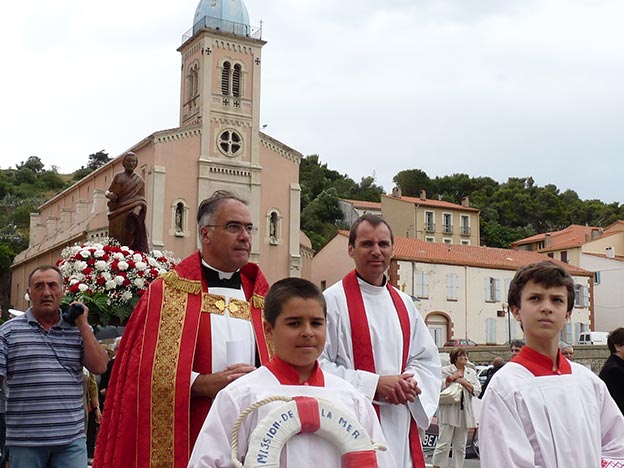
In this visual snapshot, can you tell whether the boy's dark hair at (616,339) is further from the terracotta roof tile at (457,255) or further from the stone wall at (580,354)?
the terracotta roof tile at (457,255)

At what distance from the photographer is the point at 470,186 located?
89750 mm

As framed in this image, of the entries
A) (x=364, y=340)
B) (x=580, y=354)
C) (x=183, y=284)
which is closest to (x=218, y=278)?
(x=183, y=284)

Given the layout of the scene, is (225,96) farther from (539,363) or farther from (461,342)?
(539,363)

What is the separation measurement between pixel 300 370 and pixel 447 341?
40.7 meters

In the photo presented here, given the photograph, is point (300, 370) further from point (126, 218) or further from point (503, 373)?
point (126, 218)

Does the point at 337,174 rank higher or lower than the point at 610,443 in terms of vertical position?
higher

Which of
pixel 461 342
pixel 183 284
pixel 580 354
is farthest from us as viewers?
pixel 461 342

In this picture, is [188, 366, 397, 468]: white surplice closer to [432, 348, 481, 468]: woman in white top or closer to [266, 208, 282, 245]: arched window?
[432, 348, 481, 468]: woman in white top

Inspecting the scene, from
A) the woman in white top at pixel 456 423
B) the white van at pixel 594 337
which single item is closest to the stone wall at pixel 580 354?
the white van at pixel 594 337

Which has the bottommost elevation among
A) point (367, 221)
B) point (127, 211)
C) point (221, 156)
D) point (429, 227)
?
point (367, 221)

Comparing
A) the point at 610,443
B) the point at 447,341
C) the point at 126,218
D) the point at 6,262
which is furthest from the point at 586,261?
the point at 610,443

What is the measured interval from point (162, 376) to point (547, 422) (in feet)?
6.03

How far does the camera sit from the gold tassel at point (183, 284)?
421cm

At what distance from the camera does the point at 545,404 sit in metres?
3.50
